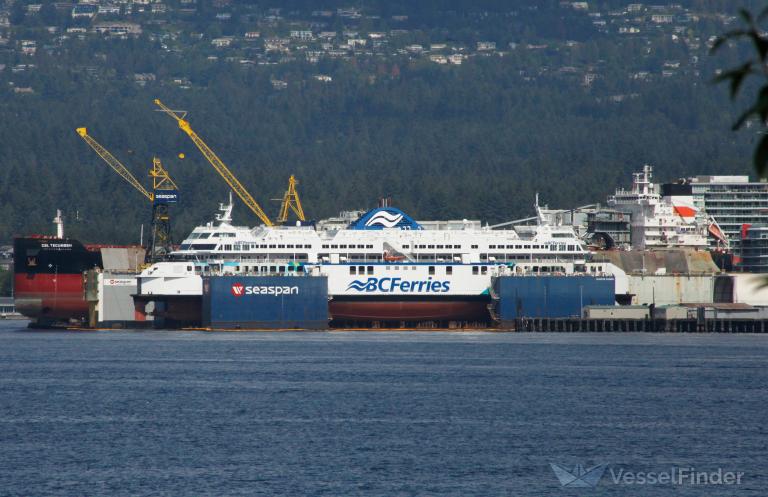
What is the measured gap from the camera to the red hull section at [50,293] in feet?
297

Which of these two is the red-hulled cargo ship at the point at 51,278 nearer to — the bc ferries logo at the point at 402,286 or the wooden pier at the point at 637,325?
the bc ferries logo at the point at 402,286

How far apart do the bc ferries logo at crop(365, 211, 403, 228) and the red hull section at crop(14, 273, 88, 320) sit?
17.6 m

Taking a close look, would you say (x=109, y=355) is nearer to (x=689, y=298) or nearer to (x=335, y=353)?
(x=335, y=353)

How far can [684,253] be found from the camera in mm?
96938

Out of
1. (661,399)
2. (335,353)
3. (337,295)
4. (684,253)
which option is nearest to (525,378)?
(661,399)

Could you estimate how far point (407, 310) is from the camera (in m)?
85.8

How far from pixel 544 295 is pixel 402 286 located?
789 centimetres

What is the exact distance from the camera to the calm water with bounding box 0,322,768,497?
35.2 meters

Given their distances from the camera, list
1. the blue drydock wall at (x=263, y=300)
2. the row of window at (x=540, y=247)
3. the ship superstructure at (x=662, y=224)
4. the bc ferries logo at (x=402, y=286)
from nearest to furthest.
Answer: the blue drydock wall at (x=263, y=300) < the bc ferries logo at (x=402, y=286) < the row of window at (x=540, y=247) < the ship superstructure at (x=662, y=224)

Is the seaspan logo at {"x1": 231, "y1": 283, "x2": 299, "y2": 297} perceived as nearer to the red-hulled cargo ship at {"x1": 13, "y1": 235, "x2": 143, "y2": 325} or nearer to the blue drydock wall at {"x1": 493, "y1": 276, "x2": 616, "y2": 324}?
the red-hulled cargo ship at {"x1": 13, "y1": 235, "x2": 143, "y2": 325}

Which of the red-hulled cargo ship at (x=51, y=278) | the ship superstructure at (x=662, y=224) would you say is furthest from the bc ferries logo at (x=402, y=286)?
the ship superstructure at (x=662, y=224)

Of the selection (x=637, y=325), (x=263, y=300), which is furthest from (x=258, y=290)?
(x=637, y=325)

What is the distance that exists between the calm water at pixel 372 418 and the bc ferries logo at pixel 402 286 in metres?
11.4

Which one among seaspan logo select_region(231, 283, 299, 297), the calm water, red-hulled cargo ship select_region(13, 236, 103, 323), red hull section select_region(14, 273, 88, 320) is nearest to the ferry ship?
seaspan logo select_region(231, 283, 299, 297)
